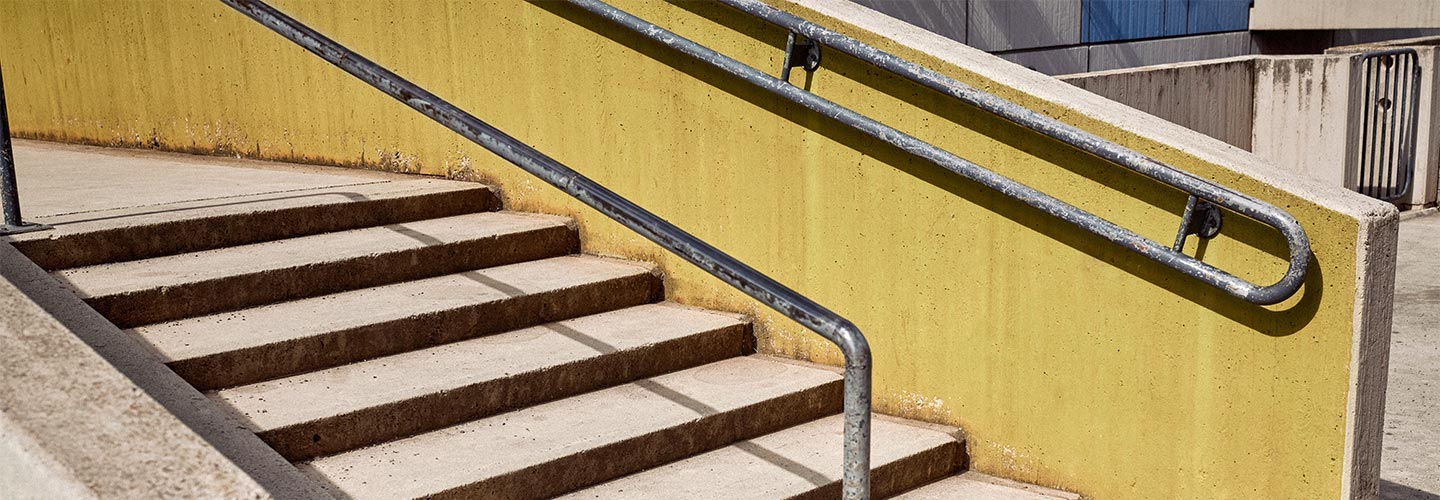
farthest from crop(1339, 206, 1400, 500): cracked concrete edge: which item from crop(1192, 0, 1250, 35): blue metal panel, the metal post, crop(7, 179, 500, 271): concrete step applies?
crop(1192, 0, 1250, 35): blue metal panel

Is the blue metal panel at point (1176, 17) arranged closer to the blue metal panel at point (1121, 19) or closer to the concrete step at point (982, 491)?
the blue metal panel at point (1121, 19)

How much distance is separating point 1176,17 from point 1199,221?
7912 mm

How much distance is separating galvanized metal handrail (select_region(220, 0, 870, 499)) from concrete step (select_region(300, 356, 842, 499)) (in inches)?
31.0

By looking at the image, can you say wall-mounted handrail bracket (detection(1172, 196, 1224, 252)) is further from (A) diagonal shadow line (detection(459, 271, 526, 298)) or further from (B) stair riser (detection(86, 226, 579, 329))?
(B) stair riser (detection(86, 226, 579, 329))

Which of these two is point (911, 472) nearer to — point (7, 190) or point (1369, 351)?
point (1369, 351)

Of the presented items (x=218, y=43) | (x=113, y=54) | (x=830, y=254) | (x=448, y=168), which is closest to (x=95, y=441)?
(x=830, y=254)

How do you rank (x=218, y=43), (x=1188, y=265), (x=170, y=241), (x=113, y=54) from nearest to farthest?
(x=1188, y=265) < (x=170, y=241) < (x=218, y=43) < (x=113, y=54)

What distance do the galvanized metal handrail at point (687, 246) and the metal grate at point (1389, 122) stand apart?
311 inches

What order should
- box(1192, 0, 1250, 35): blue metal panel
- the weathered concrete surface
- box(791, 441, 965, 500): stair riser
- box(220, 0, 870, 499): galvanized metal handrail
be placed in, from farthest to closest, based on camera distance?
box(1192, 0, 1250, 35): blue metal panel < the weathered concrete surface < box(791, 441, 965, 500): stair riser < box(220, 0, 870, 499): galvanized metal handrail

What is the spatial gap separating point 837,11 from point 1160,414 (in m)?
1.50

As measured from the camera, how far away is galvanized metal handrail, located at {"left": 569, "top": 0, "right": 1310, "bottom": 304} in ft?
10.1

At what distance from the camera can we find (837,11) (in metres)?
Result: 3.90

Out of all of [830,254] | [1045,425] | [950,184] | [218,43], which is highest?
[218,43]

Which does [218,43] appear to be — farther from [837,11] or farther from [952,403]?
[952,403]
